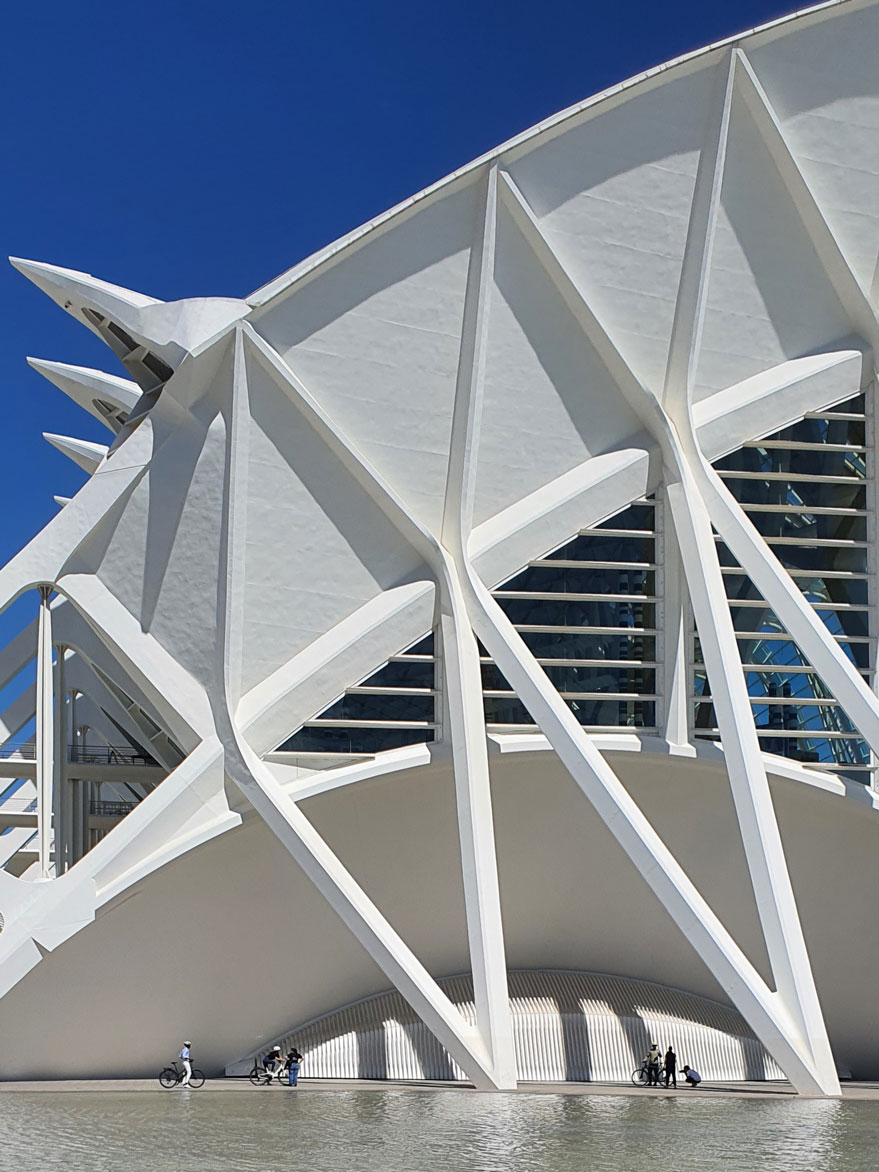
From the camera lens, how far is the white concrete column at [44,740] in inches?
912

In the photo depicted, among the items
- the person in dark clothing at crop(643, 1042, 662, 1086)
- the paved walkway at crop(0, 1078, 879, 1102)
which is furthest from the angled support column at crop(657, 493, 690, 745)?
the paved walkway at crop(0, 1078, 879, 1102)

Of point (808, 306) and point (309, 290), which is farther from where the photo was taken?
point (808, 306)

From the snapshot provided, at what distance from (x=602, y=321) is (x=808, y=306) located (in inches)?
181

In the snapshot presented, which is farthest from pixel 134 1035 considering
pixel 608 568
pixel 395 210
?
pixel 395 210

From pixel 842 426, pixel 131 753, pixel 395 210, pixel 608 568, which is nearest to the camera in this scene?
pixel 395 210

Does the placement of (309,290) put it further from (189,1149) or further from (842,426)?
(189,1149)

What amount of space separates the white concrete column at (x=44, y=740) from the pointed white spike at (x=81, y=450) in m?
16.0

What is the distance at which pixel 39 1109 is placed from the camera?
57.6ft

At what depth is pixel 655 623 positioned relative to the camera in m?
25.7

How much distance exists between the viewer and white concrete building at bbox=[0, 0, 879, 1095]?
78.1ft

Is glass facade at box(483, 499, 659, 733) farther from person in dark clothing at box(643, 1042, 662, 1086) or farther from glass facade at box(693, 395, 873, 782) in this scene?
person in dark clothing at box(643, 1042, 662, 1086)

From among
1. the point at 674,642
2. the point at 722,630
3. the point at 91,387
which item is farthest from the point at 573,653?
the point at 91,387

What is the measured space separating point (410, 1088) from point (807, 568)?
41.6ft

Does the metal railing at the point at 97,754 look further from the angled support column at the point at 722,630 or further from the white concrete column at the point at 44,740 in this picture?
the angled support column at the point at 722,630
